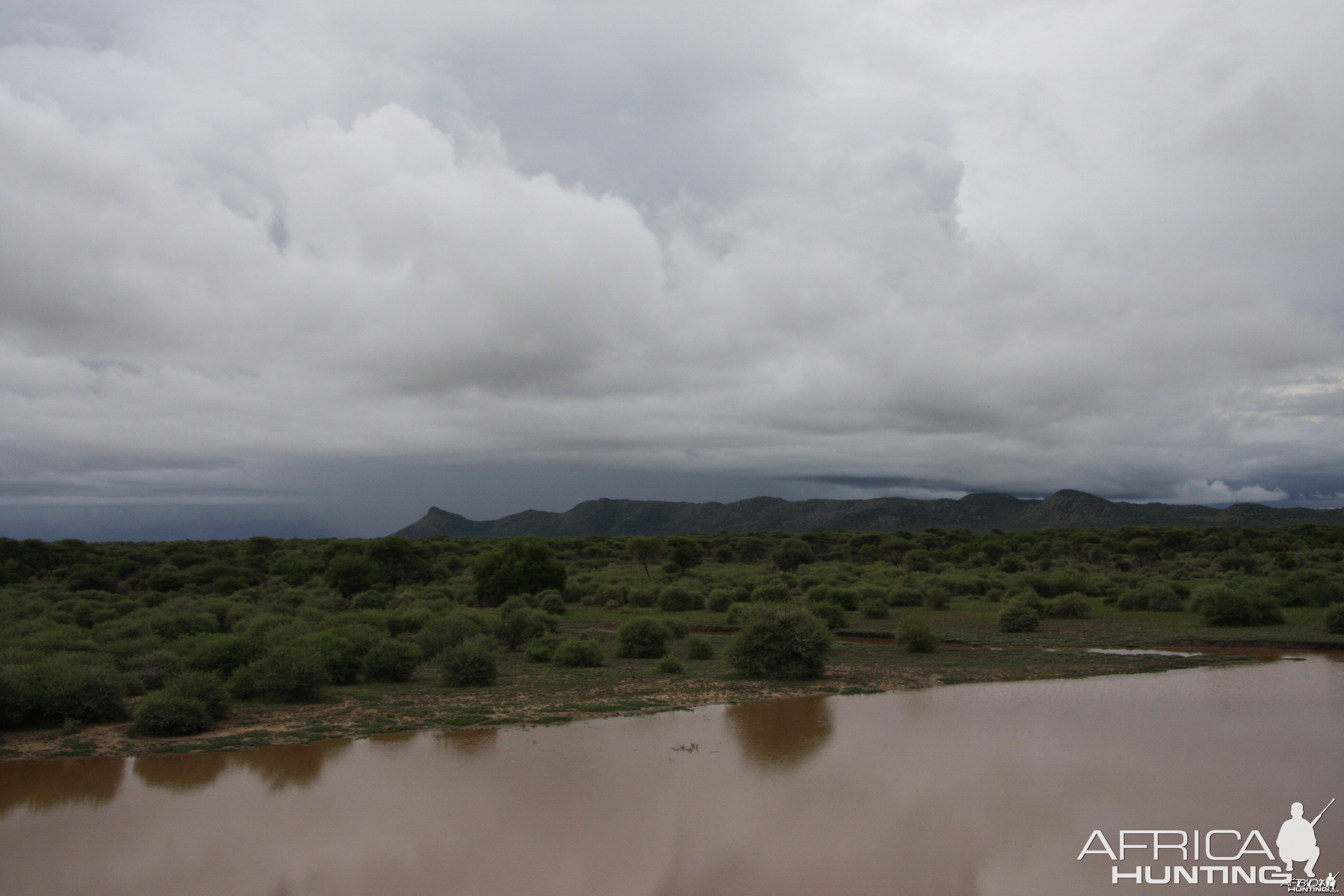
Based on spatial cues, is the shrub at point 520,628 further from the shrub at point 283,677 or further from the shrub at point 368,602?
the shrub at point 368,602

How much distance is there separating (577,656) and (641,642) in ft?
9.32

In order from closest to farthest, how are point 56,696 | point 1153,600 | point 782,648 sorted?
1. point 56,696
2. point 782,648
3. point 1153,600

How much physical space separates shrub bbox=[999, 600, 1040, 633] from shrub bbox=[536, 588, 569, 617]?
21290mm

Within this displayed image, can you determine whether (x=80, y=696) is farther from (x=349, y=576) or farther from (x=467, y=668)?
(x=349, y=576)

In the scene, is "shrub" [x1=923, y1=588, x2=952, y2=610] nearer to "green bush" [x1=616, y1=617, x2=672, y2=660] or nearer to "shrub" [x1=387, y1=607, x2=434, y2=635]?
"green bush" [x1=616, y1=617, x2=672, y2=660]

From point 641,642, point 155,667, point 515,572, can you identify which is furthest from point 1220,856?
point 515,572

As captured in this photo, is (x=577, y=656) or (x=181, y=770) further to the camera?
(x=577, y=656)

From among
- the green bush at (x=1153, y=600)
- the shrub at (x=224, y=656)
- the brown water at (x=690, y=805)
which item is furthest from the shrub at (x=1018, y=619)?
the shrub at (x=224, y=656)

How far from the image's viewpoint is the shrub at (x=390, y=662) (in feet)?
77.3

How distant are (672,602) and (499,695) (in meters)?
23.5

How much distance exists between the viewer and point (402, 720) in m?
18.7

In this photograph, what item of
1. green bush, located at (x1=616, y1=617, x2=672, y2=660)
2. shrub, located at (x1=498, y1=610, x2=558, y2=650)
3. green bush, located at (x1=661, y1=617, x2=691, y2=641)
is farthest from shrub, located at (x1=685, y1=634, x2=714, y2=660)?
shrub, located at (x1=498, y1=610, x2=558, y2=650)

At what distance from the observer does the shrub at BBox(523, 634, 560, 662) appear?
27281 millimetres

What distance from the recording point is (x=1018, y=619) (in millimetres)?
33062
